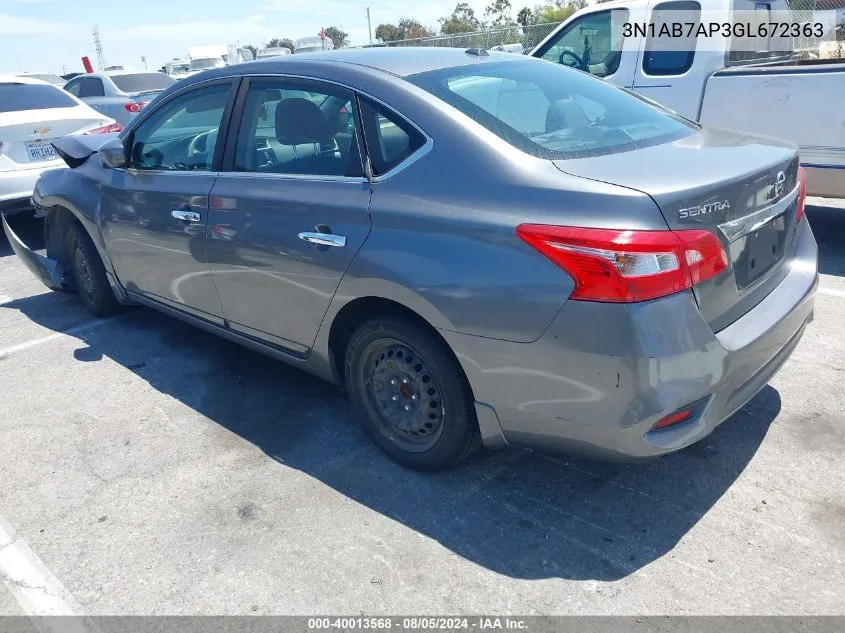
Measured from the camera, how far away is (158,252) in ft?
13.6

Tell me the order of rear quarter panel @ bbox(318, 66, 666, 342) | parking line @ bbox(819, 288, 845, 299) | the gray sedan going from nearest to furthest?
rear quarter panel @ bbox(318, 66, 666, 342) < parking line @ bbox(819, 288, 845, 299) < the gray sedan

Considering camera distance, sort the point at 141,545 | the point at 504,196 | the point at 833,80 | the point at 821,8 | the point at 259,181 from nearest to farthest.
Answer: the point at 504,196 → the point at 141,545 → the point at 259,181 → the point at 833,80 → the point at 821,8

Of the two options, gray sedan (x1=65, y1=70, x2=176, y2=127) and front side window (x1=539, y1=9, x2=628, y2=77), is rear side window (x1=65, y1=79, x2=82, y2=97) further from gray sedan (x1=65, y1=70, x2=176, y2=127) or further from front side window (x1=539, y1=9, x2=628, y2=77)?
front side window (x1=539, y1=9, x2=628, y2=77)

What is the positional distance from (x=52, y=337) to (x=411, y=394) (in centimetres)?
324

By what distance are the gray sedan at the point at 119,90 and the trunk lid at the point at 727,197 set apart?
39.9 ft

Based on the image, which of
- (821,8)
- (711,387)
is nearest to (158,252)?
(711,387)

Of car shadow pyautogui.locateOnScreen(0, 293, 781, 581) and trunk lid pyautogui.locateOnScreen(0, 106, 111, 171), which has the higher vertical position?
trunk lid pyautogui.locateOnScreen(0, 106, 111, 171)

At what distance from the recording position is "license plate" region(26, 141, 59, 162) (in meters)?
7.50

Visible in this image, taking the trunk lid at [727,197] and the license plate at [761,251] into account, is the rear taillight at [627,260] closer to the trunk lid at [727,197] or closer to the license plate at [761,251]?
the trunk lid at [727,197]

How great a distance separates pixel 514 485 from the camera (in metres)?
3.05

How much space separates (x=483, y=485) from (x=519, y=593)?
0.65 m

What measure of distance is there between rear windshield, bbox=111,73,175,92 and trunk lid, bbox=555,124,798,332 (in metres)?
13.0

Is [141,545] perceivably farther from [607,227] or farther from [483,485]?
[607,227]

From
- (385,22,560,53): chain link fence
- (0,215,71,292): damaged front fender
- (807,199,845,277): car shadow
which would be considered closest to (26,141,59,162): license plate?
(0,215,71,292): damaged front fender
